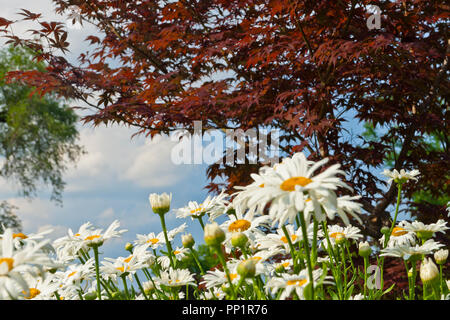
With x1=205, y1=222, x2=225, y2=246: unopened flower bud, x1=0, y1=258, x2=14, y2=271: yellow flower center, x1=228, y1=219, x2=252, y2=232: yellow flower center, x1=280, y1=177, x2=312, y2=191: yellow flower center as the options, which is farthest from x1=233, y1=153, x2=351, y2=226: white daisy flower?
x1=0, y1=258, x2=14, y2=271: yellow flower center

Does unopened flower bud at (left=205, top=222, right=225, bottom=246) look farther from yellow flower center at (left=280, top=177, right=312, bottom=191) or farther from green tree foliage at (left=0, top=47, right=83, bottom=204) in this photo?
green tree foliage at (left=0, top=47, right=83, bottom=204)

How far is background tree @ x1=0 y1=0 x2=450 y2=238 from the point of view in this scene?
11.1 feet

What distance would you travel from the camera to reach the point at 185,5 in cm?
412

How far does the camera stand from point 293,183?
0.98 m

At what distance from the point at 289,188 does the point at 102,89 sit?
329 centimetres

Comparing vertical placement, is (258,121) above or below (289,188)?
above

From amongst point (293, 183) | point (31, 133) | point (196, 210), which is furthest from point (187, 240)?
point (31, 133)

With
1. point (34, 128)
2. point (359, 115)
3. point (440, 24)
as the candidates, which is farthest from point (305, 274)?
point (34, 128)

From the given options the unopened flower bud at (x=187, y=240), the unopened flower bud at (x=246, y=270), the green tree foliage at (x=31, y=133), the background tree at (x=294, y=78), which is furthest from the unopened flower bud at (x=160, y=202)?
the green tree foliage at (x=31, y=133)

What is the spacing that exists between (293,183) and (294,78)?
2837 mm

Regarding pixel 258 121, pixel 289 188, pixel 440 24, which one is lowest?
pixel 289 188

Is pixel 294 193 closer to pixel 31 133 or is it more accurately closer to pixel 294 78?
pixel 294 78

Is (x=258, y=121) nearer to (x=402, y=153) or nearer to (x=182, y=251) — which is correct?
(x=402, y=153)

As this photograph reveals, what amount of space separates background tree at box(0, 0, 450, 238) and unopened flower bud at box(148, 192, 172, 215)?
6.18ft
